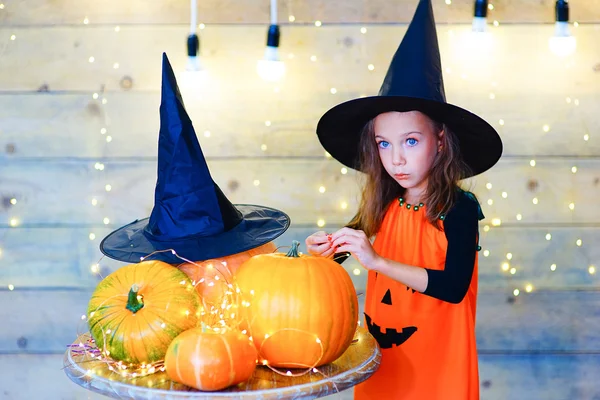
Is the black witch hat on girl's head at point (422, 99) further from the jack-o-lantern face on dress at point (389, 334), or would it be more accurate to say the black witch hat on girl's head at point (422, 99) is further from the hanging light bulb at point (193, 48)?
the hanging light bulb at point (193, 48)

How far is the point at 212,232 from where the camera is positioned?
1097 millimetres

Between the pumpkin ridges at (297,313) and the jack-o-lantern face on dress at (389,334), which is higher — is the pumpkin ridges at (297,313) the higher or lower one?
the higher one

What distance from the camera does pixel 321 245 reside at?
1.20m

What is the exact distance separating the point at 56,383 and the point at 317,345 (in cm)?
116

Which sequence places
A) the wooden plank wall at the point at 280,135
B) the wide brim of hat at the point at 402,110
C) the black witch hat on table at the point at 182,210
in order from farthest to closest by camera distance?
1. the wooden plank wall at the point at 280,135
2. the wide brim of hat at the point at 402,110
3. the black witch hat on table at the point at 182,210

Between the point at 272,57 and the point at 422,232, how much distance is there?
64 centimetres

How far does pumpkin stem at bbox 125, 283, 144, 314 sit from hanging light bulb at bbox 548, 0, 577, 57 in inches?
48.2

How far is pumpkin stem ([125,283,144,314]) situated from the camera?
950mm

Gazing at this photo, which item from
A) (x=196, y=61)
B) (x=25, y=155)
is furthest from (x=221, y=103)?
(x=25, y=155)

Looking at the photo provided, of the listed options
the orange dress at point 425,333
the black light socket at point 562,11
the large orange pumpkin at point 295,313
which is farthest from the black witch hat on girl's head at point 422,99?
the black light socket at point 562,11

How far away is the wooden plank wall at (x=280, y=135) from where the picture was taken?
5.79 ft

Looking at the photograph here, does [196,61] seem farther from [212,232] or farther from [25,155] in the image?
[212,232]

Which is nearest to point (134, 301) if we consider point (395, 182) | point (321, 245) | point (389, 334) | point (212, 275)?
point (212, 275)

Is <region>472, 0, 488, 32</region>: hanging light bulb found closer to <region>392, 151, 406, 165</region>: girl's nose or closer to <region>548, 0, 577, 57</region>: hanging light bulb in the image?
<region>548, 0, 577, 57</region>: hanging light bulb
